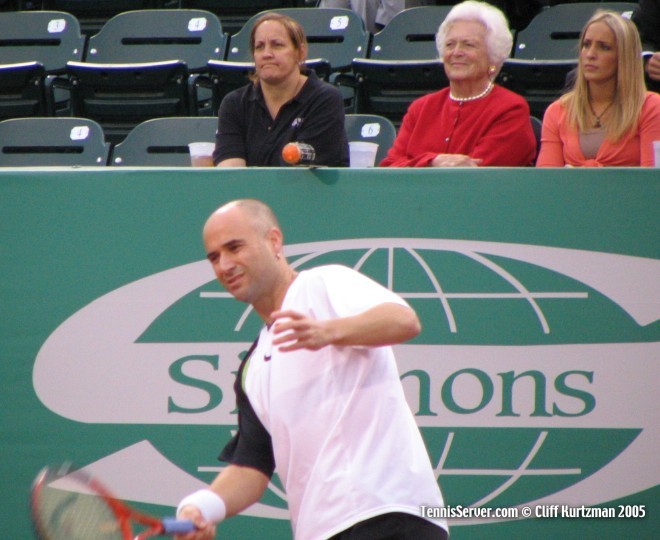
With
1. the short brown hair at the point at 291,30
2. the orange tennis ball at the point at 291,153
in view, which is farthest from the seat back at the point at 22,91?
the orange tennis ball at the point at 291,153

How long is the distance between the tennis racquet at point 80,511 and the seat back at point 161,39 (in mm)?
4462

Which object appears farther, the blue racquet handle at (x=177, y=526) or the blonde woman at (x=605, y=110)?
the blonde woman at (x=605, y=110)

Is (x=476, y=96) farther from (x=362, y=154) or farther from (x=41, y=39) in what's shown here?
(x=41, y=39)

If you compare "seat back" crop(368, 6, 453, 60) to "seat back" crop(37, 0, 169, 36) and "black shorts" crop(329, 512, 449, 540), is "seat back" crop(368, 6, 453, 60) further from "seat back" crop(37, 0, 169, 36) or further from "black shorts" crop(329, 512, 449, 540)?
"black shorts" crop(329, 512, 449, 540)

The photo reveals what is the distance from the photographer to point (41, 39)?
7.23 meters

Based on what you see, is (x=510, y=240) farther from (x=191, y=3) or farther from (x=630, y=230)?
(x=191, y=3)

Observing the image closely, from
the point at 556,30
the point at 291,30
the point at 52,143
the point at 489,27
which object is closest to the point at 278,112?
the point at 291,30

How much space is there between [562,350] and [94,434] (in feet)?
5.96

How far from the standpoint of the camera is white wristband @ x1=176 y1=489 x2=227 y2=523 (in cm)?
279

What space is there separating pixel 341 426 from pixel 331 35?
442 centimetres

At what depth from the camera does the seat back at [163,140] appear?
5.76 meters

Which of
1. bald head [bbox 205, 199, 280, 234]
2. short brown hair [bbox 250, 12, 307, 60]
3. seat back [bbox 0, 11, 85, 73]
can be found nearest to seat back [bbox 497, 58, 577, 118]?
short brown hair [bbox 250, 12, 307, 60]

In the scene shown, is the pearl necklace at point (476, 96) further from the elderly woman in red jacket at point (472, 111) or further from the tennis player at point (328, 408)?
the tennis player at point (328, 408)

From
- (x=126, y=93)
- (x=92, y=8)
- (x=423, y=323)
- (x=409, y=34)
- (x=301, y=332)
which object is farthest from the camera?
(x=92, y=8)
